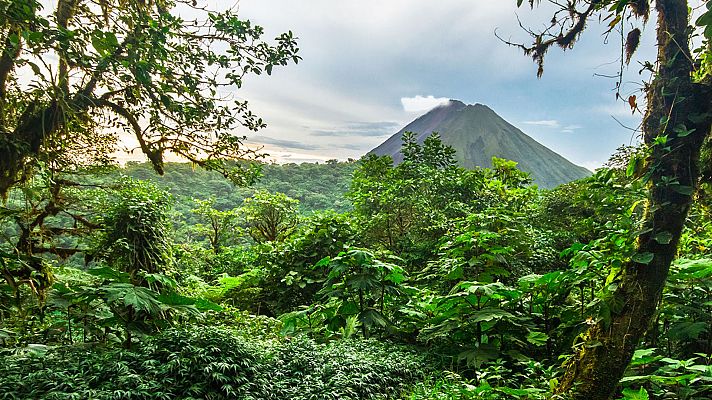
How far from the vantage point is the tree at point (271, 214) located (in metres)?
10.3

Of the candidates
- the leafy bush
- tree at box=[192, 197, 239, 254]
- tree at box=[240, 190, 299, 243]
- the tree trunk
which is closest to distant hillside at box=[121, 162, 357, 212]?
tree at box=[192, 197, 239, 254]

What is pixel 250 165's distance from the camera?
4184mm

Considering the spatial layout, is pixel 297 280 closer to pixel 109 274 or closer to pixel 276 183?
pixel 109 274

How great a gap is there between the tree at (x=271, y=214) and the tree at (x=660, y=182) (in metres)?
8.41

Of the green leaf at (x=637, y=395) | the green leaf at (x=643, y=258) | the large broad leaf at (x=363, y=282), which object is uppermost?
the green leaf at (x=643, y=258)

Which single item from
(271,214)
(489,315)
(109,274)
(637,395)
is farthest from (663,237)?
(271,214)

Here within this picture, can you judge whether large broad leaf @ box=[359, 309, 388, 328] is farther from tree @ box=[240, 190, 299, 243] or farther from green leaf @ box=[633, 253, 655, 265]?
tree @ box=[240, 190, 299, 243]

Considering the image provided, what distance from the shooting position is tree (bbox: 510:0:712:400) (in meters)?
2.19

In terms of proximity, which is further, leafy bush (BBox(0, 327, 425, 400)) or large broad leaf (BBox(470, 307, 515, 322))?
large broad leaf (BBox(470, 307, 515, 322))

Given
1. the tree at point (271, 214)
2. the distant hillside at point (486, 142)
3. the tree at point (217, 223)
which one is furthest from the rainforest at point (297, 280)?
the distant hillside at point (486, 142)

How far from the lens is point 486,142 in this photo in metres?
59.7

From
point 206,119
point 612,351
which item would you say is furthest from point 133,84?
point 612,351

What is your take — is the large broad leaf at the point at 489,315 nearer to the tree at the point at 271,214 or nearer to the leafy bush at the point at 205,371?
the leafy bush at the point at 205,371

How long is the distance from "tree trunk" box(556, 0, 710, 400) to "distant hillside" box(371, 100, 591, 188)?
47.9m
